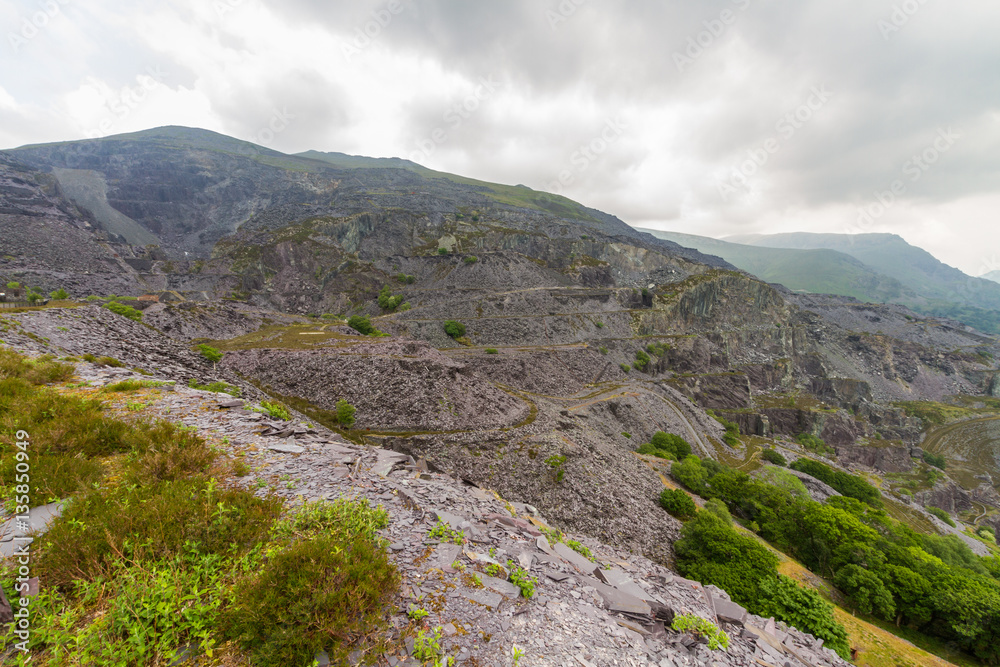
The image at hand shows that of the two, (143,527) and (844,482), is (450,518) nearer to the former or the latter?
(143,527)

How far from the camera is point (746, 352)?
95.4 m

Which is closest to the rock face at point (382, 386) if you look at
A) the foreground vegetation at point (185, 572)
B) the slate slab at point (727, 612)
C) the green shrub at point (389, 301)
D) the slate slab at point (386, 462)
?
the slate slab at point (386, 462)

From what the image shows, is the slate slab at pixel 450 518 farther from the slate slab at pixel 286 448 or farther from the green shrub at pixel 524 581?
the slate slab at pixel 286 448

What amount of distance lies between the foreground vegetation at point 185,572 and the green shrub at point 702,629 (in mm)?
7160

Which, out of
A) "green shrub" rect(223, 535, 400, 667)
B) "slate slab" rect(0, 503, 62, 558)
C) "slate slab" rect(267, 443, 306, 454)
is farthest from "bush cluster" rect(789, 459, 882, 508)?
"slate slab" rect(0, 503, 62, 558)

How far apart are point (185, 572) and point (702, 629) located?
10.9 metres

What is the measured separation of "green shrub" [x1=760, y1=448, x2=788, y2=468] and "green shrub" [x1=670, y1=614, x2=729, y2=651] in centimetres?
5736

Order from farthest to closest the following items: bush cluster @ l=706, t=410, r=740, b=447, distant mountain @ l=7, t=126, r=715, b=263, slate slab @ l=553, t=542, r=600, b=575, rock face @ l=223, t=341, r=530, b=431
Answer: distant mountain @ l=7, t=126, r=715, b=263 → bush cluster @ l=706, t=410, r=740, b=447 → rock face @ l=223, t=341, r=530, b=431 → slate slab @ l=553, t=542, r=600, b=575

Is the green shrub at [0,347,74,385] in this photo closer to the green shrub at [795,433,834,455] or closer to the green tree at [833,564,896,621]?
the green tree at [833,564,896,621]

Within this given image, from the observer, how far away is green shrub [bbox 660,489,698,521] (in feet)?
88.9

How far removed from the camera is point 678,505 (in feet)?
89.0

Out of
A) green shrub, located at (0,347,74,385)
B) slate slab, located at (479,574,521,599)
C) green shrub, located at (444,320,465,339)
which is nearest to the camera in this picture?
slate slab, located at (479,574,521,599)

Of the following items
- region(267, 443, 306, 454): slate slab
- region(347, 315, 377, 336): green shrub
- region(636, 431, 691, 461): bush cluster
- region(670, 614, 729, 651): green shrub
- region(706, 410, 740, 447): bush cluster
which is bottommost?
region(706, 410, 740, 447): bush cluster

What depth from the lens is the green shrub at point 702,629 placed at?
844 centimetres
